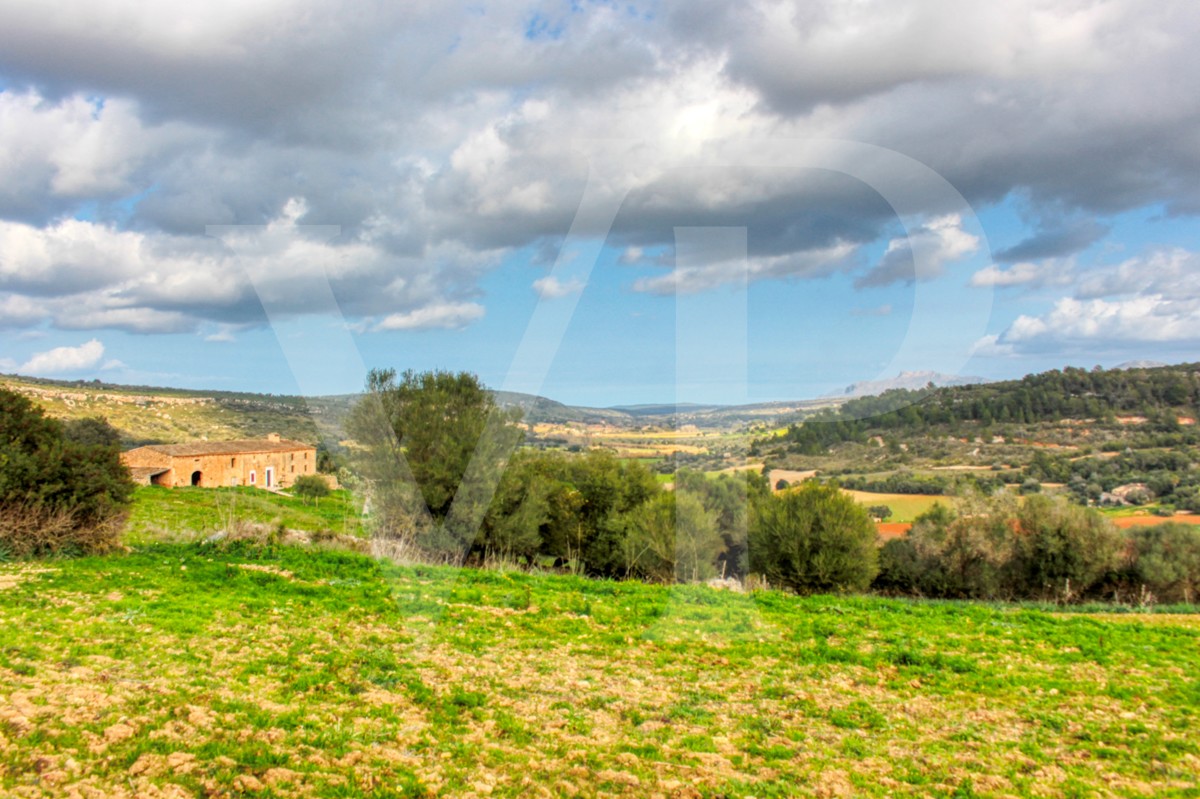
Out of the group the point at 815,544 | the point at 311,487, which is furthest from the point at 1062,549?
the point at 311,487

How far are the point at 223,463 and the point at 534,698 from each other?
45540 millimetres

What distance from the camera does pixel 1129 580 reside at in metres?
30.2

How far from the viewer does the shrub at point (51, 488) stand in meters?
11.0

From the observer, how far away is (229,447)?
1806 inches

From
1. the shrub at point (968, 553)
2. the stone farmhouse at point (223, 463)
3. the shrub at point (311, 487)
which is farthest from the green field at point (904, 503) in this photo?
the stone farmhouse at point (223, 463)

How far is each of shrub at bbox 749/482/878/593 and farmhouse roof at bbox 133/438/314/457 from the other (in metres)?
34.2

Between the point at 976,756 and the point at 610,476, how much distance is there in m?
24.2

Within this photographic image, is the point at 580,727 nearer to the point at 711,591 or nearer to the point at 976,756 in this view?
the point at 976,756

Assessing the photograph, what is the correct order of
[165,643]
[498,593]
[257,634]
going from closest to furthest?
[165,643] → [257,634] → [498,593]

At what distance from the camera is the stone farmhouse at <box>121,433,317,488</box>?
135 ft

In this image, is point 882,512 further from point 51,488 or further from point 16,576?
point 16,576

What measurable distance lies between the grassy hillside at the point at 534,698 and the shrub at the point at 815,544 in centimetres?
1458

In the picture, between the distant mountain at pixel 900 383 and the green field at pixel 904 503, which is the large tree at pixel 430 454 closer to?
the distant mountain at pixel 900 383

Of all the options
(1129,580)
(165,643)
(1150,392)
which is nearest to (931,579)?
(1129,580)
